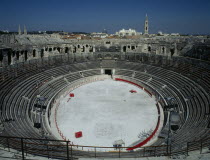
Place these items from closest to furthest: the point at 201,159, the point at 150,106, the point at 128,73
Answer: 1. the point at 201,159
2. the point at 150,106
3. the point at 128,73

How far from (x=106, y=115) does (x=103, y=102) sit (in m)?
5.92

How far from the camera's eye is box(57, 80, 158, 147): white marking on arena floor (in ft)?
81.3

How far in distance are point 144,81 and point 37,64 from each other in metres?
26.8

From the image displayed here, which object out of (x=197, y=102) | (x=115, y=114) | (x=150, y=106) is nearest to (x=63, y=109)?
(x=115, y=114)

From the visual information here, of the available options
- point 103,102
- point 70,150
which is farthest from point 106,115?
point 70,150

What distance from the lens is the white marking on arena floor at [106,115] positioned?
975 inches

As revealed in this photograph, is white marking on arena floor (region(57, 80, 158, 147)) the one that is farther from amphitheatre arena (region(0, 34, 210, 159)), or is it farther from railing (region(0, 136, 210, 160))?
railing (region(0, 136, 210, 160))

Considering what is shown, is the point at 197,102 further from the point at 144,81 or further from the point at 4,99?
the point at 4,99

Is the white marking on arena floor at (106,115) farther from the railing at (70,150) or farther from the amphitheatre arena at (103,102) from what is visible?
the railing at (70,150)

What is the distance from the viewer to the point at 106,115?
30.9 m

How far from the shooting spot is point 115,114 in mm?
31297

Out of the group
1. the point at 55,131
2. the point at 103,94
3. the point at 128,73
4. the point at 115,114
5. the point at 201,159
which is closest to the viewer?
the point at 201,159

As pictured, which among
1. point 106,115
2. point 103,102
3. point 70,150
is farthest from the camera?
point 103,102

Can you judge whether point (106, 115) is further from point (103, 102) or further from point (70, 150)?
point (70, 150)
